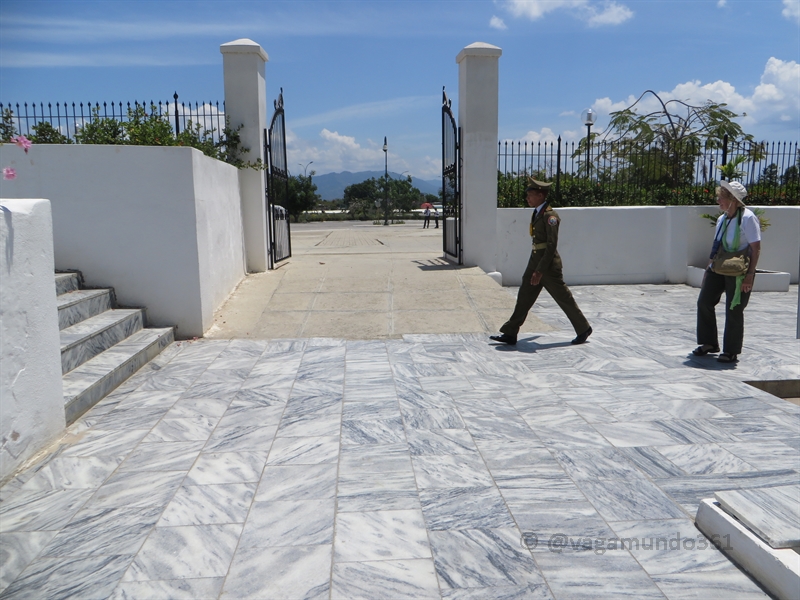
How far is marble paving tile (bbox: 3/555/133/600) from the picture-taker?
286 cm

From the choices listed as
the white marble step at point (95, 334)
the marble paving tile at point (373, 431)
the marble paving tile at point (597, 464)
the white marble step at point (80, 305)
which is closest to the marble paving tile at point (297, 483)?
the marble paving tile at point (373, 431)

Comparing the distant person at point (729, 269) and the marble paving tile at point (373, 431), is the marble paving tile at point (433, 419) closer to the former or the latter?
the marble paving tile at point (373, 431)

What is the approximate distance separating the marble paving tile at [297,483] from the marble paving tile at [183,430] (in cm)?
85

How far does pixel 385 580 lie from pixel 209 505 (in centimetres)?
124

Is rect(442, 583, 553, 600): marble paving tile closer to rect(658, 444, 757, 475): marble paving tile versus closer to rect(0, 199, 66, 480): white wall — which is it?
rect(658, 444, 757, 475): marble paving tile

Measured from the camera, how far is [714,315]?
6832 millimetres

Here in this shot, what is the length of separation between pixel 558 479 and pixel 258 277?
7.21 m

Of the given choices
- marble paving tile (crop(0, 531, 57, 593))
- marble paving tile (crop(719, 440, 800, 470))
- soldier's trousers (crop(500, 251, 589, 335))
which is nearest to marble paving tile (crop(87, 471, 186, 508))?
marble paving tile (crop(0, 531, 57, 593))

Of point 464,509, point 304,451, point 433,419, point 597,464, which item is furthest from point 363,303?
point 464,509

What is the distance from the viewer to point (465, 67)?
10.5 m

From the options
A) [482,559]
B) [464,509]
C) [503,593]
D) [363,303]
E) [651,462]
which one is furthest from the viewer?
[363,303]

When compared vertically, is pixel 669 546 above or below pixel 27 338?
below

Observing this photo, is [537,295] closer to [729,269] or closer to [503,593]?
[729,269]

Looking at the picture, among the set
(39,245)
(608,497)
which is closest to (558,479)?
(608,497)
